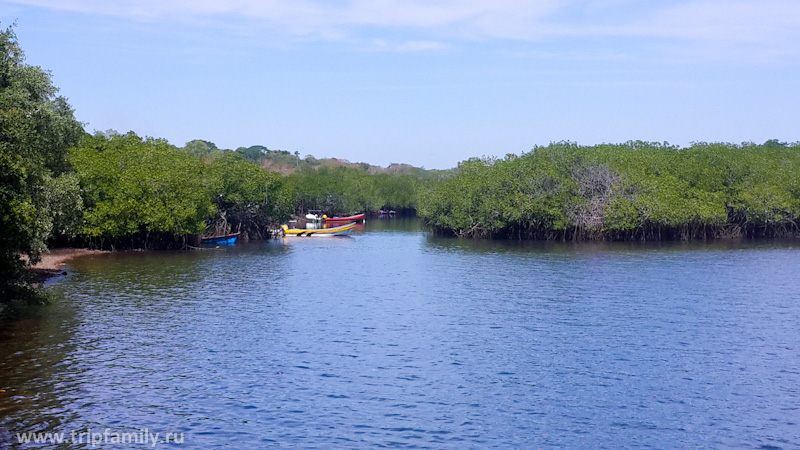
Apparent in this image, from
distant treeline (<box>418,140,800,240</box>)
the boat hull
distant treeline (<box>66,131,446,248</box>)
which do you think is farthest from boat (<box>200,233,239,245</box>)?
the boat hull

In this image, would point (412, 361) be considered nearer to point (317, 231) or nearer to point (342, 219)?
point (317, 231)

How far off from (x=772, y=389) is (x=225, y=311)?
25550mm

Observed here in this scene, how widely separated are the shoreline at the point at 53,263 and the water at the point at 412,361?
1.28 metres

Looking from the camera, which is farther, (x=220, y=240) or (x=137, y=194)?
(x=220, y=240)

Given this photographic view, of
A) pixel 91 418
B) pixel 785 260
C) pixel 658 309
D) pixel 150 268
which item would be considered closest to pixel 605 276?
pixel 658 309

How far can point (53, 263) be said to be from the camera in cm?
5366

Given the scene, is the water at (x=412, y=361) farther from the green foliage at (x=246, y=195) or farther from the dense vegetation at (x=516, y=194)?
the green foliage at (x=246, y=195)

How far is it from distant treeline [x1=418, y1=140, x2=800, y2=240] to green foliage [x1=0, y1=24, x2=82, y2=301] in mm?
55275

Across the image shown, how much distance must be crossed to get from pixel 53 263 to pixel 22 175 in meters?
29.5

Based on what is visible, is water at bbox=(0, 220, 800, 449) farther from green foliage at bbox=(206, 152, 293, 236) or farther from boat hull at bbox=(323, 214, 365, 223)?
boat hull at bbox=(323, 214, 365, 223)

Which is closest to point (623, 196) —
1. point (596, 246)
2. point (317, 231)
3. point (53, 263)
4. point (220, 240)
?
point (596, 246)

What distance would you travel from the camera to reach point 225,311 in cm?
3788

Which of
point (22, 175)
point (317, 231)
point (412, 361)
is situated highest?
point (22, 175)

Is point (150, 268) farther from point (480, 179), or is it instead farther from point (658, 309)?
point (480, 179)
